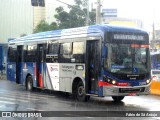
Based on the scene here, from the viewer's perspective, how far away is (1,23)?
68.2 meters

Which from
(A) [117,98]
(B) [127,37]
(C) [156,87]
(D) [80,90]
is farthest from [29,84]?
(B) [127,37]

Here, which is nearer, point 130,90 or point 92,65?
point 130,90

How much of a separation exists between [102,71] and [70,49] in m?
2.83

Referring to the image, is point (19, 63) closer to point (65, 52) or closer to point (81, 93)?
point (65, 52)

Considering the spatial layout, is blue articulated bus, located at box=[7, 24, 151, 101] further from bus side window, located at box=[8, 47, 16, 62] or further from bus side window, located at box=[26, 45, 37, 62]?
bus side window, located at box=[8, 47, 16, 62]

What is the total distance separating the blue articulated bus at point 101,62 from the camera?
15.6 m

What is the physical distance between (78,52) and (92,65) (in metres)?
1.23

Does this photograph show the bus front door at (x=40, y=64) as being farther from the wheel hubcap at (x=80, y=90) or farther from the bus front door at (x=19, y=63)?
the wheel hubcap at (x=80, y=90)

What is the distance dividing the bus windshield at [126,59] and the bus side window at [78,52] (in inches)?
64.1

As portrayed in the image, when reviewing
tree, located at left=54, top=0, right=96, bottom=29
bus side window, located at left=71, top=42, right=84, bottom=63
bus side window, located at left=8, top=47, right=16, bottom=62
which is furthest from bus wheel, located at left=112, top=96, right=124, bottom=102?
tree, located at left=54, top=0, right=96, bottom=29

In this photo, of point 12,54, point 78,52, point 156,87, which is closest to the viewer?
point 78,52

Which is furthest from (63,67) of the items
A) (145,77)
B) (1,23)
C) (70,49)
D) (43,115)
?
(1,23)

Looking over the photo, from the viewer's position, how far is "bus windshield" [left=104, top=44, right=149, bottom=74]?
15.6 m

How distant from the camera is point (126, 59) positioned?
52.1 ft
